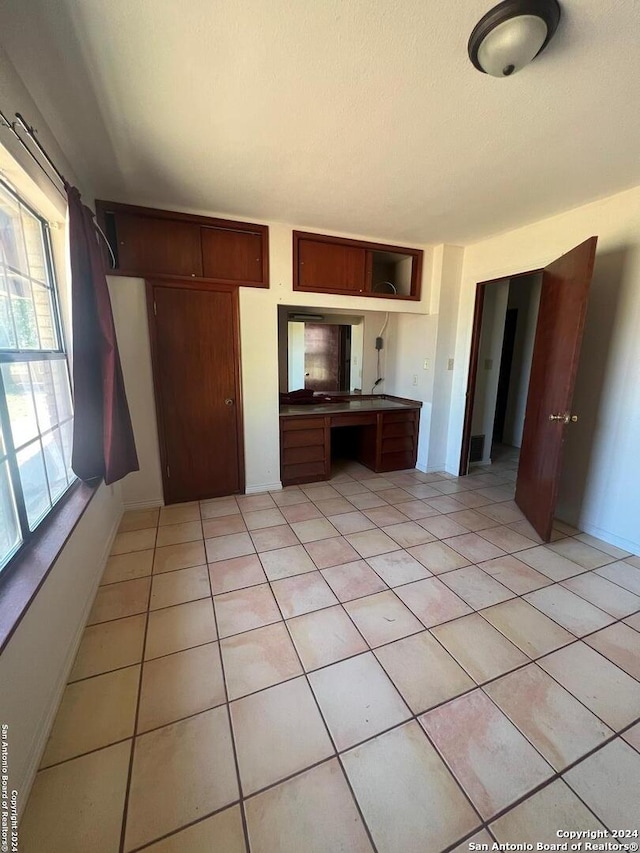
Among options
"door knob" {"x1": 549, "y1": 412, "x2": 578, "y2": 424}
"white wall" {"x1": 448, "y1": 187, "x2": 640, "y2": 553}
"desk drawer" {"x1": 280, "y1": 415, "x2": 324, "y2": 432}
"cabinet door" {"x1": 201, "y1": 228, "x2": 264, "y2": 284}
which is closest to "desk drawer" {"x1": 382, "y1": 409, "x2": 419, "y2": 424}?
"desk drawer" {"x1": 280, "y1": 415, "x2": 324, "y2": 432}

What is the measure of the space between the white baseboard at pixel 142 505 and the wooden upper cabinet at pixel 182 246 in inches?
71.0

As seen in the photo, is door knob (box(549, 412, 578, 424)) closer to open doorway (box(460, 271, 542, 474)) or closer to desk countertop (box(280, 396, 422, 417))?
open doorway (box(460, 271, 542, 474))

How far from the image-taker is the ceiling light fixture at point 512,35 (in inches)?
39.4

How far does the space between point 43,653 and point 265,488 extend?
81.6 inches

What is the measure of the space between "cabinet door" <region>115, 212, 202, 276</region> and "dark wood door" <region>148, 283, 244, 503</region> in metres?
0.15

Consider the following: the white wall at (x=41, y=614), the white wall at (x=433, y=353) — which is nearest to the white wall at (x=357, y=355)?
the white wall at (x=433, y=353)

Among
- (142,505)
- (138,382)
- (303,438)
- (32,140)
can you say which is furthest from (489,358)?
(32,140)

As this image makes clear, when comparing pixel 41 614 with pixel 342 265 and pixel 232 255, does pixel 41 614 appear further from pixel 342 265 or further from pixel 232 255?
pixel 342 265

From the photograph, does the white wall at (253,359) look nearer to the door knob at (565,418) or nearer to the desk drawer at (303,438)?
the desk drawer at (303,438)

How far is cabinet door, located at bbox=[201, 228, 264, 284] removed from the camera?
2658 mm

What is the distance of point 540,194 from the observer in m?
2.19

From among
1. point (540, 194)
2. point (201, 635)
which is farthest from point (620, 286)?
point (201, 635)

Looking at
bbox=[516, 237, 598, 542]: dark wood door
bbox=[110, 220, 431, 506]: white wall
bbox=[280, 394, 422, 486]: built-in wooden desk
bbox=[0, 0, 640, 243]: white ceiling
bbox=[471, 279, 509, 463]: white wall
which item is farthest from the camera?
bbox=[471, 279, 509, 463]: white wall

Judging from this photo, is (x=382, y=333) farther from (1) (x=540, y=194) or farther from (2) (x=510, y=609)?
(2) (x=510, y=609)
